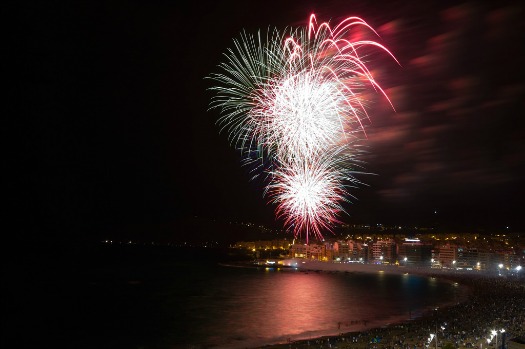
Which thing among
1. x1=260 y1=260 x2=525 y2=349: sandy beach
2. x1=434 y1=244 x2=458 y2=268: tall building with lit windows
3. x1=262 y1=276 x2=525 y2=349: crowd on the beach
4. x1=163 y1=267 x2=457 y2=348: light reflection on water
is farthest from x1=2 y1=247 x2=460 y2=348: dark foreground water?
x1=434 y1=244 x2=458 y2=268: tall building with lit windows

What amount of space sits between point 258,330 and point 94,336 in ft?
28.0

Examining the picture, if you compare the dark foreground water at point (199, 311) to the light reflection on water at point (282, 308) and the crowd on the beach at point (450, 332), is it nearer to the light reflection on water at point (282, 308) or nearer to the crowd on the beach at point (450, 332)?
the light reflection on water at point (282, 308)

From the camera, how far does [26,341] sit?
81.3 ft

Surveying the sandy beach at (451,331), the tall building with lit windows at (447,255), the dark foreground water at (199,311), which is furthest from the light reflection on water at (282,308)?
the tall building with lit windows at (447,255)

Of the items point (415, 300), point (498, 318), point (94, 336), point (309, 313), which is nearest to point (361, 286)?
point (415, 300)

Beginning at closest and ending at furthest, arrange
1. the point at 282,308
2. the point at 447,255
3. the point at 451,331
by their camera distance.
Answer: the point at 451,331
the point at 282,308
the point at 447,255

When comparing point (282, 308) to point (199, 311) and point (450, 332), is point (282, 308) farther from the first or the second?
point (450, 332)

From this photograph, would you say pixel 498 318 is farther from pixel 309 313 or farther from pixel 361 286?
pixel 361 286

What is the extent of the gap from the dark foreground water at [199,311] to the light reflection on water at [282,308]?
0.05m

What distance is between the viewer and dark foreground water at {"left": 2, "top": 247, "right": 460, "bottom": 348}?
965 inches

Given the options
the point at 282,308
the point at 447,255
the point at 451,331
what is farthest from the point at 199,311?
the point at 447,255

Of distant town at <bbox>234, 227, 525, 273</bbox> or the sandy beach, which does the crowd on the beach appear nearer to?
the sandy beach

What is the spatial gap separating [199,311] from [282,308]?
5488 mm

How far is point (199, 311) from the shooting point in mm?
32750
